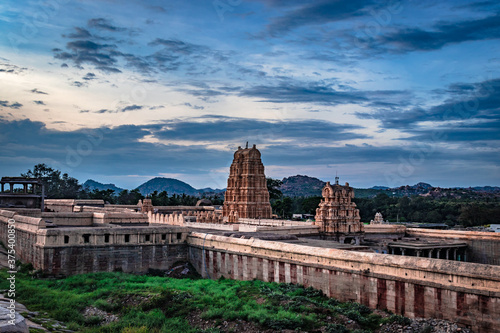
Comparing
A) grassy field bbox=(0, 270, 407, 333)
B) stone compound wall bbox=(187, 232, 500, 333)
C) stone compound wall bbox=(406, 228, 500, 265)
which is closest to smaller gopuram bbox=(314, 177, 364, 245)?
stone compound wall bbox=(406, 228, 500, 265)

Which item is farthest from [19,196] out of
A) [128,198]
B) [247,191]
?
[128,198]

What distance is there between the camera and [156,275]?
42.4 m

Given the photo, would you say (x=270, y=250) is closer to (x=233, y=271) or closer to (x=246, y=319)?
(x=233, y=271)

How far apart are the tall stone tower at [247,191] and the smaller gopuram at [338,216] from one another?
1524 cm

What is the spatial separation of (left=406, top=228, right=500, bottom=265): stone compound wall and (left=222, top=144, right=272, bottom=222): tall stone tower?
89.4ft

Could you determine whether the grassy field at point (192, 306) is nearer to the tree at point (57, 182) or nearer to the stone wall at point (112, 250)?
the stone wall at point (112, 250)

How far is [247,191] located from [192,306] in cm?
4689

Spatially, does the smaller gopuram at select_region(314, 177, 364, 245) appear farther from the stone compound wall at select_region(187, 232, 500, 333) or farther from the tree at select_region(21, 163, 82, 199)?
the tree at select_region(21, 163, 82, 199)

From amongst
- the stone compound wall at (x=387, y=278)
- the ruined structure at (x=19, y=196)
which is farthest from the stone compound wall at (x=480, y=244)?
the ruined structure at (x=19, y=196)

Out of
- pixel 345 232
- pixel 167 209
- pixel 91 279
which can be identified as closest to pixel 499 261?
pixel 345 232

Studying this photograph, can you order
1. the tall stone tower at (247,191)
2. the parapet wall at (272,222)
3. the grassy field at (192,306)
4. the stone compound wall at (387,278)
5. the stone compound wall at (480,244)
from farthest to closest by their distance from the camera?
the tall stone tower at (247,191), the parapet wall at (272,222), the stone compound wall at (480,244), the grassy field at (192,306), the stone compound wall at (387,278)

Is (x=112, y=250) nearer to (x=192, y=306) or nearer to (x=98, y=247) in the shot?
(x=98, y=247)

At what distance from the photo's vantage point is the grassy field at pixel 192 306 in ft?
84.0

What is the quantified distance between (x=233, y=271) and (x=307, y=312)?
12.8m
